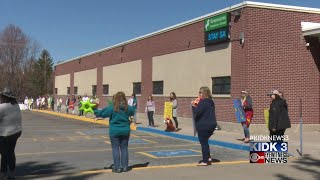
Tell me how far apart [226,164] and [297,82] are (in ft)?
29.0

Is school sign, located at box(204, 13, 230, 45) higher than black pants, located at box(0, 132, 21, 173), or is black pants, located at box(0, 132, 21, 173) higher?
school sign, located at box(204, 13, 230, 45)

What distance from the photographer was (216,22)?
19562mm

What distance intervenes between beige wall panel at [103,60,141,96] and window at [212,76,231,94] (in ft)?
29.3

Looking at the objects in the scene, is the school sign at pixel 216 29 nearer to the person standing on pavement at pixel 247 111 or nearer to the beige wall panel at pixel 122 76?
the person standing on pavement at pixel 247 111

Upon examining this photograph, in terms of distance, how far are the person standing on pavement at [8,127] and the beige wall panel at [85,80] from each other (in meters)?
28.6

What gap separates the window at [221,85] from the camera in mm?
19062

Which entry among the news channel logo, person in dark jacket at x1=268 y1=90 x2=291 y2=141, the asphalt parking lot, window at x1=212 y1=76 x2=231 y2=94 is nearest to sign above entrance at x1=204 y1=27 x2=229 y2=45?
window at x1=212 y1=76 x2=231 y2=94

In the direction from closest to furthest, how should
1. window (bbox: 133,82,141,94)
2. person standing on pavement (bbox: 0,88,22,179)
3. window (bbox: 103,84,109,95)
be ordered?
person standing on pavement (bbox: 0,88,22,179) → window (bbox: 133,82,141,94) → window (bbox: 103,84,109,95)

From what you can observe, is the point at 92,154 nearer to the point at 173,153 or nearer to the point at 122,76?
the point at 173,153

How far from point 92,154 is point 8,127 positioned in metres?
4.40

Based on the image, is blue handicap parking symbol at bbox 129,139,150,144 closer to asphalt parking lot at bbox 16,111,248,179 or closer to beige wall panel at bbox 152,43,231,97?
asphalt parking lot at bbox 16,111,248,179

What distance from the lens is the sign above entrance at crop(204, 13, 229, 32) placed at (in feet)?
61.8

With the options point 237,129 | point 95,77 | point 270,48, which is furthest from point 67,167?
point 95,77

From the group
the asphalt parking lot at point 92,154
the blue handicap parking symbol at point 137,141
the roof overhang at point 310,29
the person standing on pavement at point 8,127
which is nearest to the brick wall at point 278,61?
the roof overhang at point 310,29
